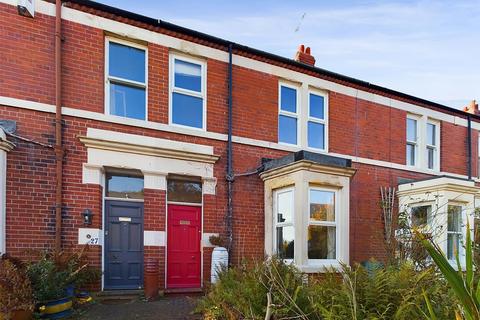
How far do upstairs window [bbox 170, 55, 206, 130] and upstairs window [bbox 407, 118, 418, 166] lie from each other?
7012 millimetres

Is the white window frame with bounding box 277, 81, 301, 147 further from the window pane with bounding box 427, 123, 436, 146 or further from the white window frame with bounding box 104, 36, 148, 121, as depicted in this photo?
the window pane with bounding box 427, 123, 436, 146

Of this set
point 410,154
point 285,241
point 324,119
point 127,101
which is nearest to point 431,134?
point 410,154

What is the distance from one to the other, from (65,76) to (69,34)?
865mm

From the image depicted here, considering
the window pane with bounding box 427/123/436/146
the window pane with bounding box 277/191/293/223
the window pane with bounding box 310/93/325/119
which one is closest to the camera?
the window pane with bounding box 277/191/293/223

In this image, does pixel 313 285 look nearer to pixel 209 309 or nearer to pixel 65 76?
pixel 209 309

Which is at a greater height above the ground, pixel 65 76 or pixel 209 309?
pixel 65 76

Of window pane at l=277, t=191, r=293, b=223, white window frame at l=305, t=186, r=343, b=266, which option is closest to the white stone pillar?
window pane at l=277, t=191, r=293, b=223

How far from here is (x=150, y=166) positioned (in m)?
7.92

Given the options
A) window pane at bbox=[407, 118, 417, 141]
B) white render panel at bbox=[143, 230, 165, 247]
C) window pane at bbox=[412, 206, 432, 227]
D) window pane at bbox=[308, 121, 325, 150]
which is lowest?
white render panel at bbox=[143, 230, 165, 247]

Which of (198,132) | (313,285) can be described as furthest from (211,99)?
(313,285)

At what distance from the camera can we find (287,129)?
9922mm

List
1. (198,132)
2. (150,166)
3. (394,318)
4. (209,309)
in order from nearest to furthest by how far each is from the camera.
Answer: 1. (394,318)
2. (209,309)
3. (150,166)
4. (198,132)

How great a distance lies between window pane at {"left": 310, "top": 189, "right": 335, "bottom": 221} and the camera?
8.38 meters

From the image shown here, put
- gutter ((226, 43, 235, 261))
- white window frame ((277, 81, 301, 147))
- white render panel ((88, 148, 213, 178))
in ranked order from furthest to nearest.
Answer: white window frame ((277, 81, 301, 147)) < gutter ((226, 43, 235, 261)) < white render panel ((88, 148, 213, 178))
